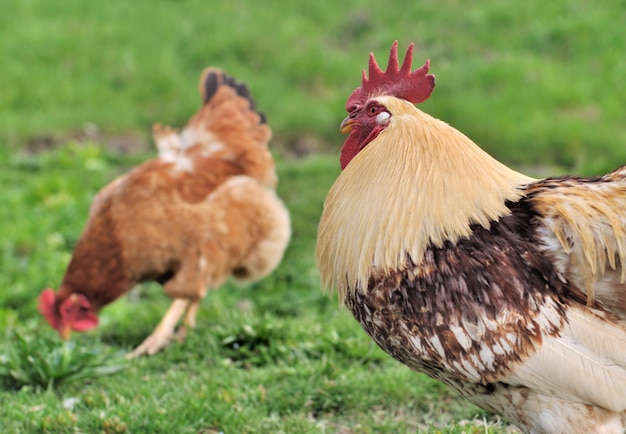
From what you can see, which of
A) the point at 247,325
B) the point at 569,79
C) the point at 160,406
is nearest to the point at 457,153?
the point at 160,406

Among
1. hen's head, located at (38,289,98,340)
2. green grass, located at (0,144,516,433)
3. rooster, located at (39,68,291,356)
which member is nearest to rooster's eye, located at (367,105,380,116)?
green grass, located at (0,144,516,433)

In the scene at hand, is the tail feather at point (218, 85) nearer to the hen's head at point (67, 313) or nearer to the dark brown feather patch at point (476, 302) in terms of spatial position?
the hen's head at point (67, 313)

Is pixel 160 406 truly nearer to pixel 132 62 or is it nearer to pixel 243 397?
pixel 243 397

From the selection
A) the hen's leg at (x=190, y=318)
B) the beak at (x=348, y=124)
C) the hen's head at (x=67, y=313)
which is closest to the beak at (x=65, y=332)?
the hen's head at (x=67, y=313)

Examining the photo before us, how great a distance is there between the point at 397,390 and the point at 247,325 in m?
1.48

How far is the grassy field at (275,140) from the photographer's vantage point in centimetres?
473

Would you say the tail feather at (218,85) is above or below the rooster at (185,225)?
above

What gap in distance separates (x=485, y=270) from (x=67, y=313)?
4.02 metres

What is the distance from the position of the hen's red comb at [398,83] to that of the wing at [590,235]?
2.49 ft

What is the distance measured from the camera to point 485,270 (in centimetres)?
322

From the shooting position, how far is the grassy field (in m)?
4.73

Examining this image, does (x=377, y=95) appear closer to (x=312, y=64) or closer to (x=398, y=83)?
(x=398, y=83)

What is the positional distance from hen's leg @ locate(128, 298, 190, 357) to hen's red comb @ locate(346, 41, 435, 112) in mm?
3096

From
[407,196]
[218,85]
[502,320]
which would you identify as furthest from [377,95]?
[218,85]
